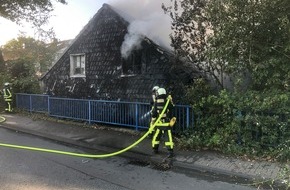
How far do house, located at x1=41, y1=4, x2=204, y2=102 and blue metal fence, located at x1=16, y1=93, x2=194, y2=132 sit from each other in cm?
84

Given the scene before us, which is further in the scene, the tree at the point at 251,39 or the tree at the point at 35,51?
the tree at the point at 35,51

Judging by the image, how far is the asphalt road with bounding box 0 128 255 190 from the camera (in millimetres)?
5969

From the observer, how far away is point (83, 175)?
6.64 m

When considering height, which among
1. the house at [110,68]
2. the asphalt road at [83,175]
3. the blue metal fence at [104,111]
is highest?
the house at [110,68]

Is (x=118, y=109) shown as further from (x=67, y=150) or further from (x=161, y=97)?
(x=161, y=97)

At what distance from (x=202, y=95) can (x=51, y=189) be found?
5060 mm

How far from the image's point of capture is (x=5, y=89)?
55.9ft

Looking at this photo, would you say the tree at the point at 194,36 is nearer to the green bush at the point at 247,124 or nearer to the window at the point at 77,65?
the green bush at the point at 247,124

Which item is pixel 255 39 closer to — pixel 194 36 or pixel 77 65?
pixel 194 36

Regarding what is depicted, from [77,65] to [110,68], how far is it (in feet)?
8.46

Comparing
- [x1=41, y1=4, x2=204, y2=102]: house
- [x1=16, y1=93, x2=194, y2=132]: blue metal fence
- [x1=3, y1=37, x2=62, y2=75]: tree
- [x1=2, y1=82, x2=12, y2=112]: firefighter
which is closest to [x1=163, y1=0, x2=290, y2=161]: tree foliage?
[x1=16, y1=93, x2=194, y2=132]: blue metal fence

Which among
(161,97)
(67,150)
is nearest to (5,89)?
(67,150)

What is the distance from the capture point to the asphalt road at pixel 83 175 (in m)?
5.97

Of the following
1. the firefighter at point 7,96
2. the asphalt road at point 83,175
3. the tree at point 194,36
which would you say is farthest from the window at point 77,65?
the asphalt road at point 83,175
